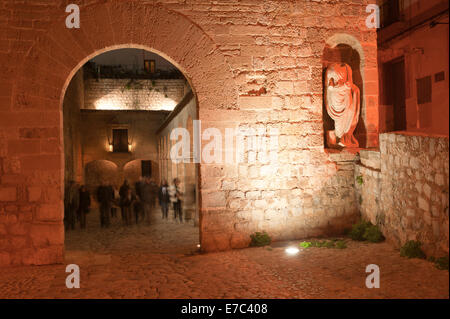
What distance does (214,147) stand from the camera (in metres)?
5.65

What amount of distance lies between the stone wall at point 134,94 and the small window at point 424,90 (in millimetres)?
15118

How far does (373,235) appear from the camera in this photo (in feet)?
18.0

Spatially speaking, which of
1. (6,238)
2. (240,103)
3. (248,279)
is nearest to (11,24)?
(6,238)

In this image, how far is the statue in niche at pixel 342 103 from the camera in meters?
6.09

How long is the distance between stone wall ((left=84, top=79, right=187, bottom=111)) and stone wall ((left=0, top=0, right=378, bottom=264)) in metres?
18.9

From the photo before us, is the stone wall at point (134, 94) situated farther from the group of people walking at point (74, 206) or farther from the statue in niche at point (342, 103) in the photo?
the statue in niche at point (342, 103)

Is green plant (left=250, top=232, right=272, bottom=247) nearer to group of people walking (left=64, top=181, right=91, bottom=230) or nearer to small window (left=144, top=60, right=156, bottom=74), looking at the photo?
group of people walking (left=64, top=181, right=91, bottom=230)

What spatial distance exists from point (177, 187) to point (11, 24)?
17.8 feet

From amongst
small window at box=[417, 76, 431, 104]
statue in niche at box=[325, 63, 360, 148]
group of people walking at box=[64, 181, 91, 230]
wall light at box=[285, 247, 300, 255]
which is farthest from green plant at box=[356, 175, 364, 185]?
small window at box=[417, 76, 431, 104]

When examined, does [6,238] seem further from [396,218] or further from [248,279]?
[396,218]

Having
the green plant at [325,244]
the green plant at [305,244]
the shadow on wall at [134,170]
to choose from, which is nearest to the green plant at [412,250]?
the green plant at [325,244]

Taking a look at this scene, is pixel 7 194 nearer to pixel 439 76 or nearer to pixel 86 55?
pixel 86 55

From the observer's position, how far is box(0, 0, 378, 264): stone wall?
5.26m

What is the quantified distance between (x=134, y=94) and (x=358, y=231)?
21.0m
